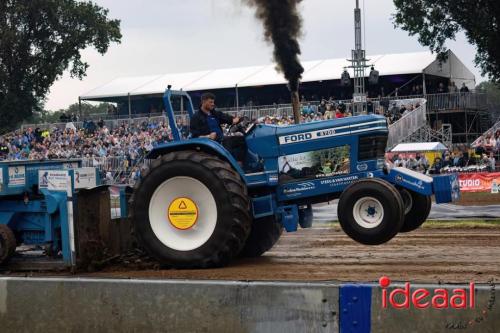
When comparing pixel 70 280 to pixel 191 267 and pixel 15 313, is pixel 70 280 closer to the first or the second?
pixel 15 313

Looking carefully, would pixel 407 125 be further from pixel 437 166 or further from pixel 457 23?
pixel 457 23

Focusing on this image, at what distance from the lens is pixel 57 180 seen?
8.79m

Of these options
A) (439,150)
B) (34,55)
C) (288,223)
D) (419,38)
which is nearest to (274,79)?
(419,38)

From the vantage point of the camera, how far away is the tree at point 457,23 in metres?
34.7

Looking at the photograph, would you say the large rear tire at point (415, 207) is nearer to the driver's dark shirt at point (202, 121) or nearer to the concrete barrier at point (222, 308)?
the driver's dark shirt at point (202, 121)

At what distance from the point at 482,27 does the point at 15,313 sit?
3196 centimetres

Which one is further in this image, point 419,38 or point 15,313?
point 419,38

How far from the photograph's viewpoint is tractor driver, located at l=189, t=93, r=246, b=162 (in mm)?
8969

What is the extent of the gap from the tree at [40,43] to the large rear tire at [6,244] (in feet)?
135

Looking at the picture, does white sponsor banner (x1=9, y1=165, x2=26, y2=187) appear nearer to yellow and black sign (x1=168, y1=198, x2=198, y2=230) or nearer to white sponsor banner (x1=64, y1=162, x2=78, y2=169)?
white sponsor banner (x1=64, y1=162, x2=78, y2=169)

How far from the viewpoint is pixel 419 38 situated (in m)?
36.9

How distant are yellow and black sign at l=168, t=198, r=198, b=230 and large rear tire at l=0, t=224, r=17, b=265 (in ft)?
5.94

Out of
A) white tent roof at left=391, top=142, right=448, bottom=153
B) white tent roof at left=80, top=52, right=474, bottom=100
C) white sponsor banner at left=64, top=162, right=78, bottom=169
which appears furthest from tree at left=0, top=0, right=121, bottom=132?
white sponsor banner at left=64, top=162, right=78, bottom=169

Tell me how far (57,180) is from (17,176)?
77 cm
